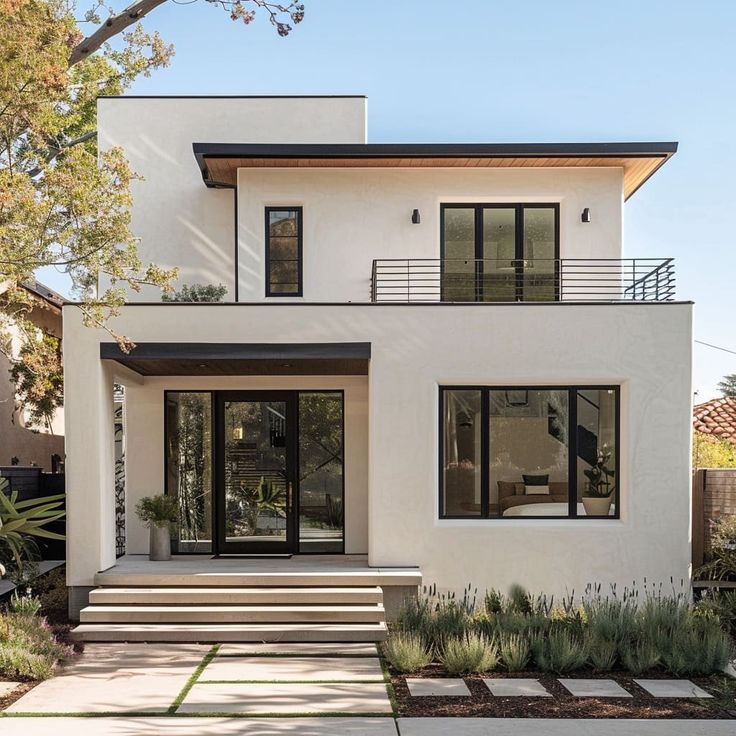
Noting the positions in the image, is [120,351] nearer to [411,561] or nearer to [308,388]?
[308,388]

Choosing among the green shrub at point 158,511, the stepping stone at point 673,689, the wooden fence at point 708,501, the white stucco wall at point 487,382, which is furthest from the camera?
the green shrub at point 158,511

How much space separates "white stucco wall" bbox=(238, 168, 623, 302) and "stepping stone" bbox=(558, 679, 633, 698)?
298 inches

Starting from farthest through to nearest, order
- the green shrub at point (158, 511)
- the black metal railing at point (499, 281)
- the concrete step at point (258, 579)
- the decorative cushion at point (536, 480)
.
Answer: the black metal railing at point (499, 281) < the green shrub at point (158, 511) < the decorative cushion at point (536, 480) < the concrete step at point (258, 579)

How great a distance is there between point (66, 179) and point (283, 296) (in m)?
5.22

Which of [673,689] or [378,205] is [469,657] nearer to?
[673,689]

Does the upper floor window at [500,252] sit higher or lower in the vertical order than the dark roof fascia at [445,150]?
lower

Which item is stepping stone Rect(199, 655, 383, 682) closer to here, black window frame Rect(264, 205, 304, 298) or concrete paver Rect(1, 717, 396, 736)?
concrete paver Rect(1, 717, 396, 736)

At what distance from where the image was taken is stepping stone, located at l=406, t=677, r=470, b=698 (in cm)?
801

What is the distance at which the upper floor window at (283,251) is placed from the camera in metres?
14.0

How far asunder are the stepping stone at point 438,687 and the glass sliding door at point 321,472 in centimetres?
498

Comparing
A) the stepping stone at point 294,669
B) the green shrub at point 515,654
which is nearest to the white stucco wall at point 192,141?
the stepping stone at point 294,669

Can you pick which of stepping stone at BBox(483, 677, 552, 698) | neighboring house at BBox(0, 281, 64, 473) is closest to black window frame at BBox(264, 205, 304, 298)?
neighboring house at BBox(0, 281, 64, 473)

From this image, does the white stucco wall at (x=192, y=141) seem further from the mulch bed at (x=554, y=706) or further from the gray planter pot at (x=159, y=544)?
the mulch bed at (x=554, y=706)

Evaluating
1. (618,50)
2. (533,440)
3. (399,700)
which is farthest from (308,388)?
(618,50)
